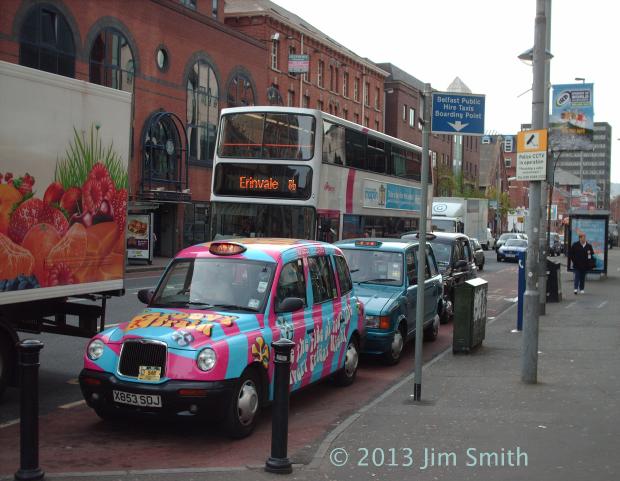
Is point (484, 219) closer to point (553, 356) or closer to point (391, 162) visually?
point (391, 162)

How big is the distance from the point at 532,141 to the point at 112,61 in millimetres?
27623

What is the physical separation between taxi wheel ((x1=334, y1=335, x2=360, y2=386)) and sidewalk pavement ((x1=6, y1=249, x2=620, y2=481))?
70 cm

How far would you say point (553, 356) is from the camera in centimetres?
1158

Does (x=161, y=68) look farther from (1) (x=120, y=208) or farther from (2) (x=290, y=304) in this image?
(2) (x=290, y=304)

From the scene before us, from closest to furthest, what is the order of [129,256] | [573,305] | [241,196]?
[241,196] → [573,305] → [129,256]

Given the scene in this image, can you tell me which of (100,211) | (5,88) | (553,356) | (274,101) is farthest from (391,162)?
(274,101)

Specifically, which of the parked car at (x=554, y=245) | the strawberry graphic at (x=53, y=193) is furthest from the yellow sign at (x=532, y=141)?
the parked car at (x=554, y=245)

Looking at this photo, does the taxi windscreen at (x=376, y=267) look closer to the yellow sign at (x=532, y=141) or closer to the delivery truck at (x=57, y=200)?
the yellow sign at (x=532, y=141)

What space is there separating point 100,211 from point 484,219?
147ft

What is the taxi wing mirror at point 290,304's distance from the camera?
765 cm

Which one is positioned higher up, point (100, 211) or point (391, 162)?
point (391, 162)

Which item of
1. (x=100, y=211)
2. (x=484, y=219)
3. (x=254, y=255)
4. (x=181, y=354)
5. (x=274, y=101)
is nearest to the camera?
(x=181, y=354)

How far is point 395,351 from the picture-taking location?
11.4 meters

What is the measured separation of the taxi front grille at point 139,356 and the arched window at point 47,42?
956 inches
